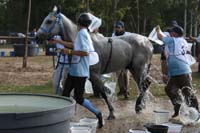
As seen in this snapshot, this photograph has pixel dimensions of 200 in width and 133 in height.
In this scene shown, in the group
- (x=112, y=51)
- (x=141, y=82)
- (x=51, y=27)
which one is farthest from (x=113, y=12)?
(x=51, y=27)

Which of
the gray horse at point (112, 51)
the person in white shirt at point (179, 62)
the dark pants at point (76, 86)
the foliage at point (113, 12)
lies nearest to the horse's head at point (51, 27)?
the gray horse at point (112, 51)

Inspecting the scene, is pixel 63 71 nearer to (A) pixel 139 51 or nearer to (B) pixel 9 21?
(A) pixel 139 51

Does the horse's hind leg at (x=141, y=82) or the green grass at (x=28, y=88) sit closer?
the horse's hind leg at (x=141, y=82)

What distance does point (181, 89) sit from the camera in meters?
8.07

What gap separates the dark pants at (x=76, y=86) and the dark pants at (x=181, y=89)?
6.02ft

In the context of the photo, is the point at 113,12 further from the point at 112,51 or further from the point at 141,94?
the point at 112,51

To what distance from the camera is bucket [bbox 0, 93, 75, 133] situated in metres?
2.58

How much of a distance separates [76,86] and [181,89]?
210cm

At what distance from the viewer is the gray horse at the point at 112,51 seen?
7980 mm

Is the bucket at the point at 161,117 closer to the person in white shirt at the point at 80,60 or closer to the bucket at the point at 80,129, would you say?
the person in white shirt at the point at 80,60

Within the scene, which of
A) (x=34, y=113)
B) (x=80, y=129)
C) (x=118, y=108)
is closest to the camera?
(x=34, y=113)

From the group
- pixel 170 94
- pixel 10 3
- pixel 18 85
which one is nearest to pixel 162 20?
pixel 10 3

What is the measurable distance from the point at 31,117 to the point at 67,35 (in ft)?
17.6

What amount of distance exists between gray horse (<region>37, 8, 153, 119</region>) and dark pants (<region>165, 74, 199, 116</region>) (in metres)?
1.05
